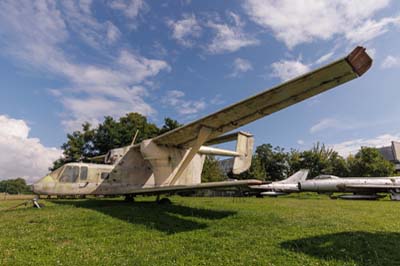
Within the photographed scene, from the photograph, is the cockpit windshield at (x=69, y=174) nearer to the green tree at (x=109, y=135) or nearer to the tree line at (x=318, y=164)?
the green tree at (x=109, y=135)

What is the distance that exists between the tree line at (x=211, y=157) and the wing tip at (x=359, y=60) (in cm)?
2761

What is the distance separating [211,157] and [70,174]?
3219cm

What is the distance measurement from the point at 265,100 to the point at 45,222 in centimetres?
859

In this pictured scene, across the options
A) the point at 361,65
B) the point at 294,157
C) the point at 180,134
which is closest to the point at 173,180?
the point at 180,134

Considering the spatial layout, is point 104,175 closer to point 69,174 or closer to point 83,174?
point 83,174

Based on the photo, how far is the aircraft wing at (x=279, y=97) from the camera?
572 cm

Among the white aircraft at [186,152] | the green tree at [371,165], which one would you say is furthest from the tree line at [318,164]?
→ the white aircraft at [186,152]

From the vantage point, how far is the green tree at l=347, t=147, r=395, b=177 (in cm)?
4191

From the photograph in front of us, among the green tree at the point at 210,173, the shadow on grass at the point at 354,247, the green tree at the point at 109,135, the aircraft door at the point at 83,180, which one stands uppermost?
the green tree at the point at 109,135

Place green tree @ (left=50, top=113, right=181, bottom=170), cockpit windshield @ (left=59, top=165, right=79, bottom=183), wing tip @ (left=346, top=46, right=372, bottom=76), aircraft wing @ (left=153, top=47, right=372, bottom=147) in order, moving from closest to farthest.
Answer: wing tip @ (left=346, top=46, right=372, bottom=76) < aircraft wing @ (left=153, top=47, right=372, bottom=147) < cockpit windshield @ (left=59, top=165, right=79, bottom=183) < green tree @ (left=50, top=113, right=181, bottom=170)

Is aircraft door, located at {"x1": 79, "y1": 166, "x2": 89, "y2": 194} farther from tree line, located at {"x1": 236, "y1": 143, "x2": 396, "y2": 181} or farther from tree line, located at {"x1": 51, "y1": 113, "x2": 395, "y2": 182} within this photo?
tree line, located at {"x1": 236, "y1": 143, "x2": 396, "y2": 181}

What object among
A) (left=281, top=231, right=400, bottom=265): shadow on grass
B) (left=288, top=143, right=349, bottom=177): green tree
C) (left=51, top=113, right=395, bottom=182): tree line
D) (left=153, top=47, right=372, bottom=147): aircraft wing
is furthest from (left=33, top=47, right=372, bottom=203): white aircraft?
(left=288, top=143, right=349, bottom=177): green tree

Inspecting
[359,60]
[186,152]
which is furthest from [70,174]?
[359,60]

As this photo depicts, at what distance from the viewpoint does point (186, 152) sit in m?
13.6
